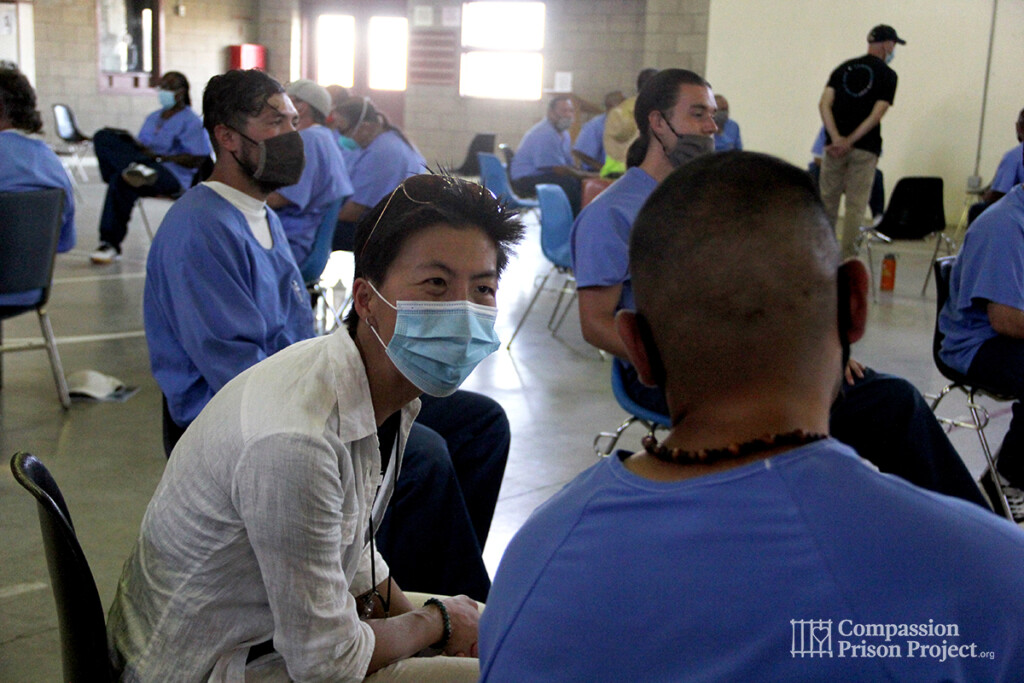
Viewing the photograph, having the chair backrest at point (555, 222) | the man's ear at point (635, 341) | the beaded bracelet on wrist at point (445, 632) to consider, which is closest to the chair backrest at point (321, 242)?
the chair backrest at point (555, 222)

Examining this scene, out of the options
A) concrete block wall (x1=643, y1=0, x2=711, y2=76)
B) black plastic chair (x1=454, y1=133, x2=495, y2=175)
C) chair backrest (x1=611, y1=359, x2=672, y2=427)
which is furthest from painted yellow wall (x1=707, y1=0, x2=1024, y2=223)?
chair backrest (x1=611, y1=359, x2=672, y2=427)

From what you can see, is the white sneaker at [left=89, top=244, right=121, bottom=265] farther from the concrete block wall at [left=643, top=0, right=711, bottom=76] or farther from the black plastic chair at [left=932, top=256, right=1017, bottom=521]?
the concrete block wall at [left=643, top=0, right=711, bottom=76]

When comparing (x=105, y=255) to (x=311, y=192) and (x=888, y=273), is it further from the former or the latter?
(x=888, y=273)

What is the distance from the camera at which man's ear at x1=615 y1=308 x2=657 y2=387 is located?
833 millimetres

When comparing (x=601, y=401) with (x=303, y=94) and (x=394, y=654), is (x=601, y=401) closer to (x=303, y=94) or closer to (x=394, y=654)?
(x=303, y=94)

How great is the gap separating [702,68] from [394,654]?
10791mm

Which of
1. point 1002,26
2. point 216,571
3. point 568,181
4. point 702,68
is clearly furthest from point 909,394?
point 702,68

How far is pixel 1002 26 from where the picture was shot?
9.43 metres

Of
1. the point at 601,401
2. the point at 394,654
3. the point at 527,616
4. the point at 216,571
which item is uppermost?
the point at 527,616

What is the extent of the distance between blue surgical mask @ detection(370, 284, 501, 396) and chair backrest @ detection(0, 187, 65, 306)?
8.43ft

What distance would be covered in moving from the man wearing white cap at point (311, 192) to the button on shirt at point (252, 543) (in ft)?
10.0

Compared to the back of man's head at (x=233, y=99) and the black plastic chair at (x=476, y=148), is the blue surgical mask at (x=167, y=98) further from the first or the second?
the back of man's head at (x=233, y=99)

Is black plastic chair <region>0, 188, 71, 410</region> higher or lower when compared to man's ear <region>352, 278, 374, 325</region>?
lower

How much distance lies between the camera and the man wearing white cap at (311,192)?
4297 millimetres
